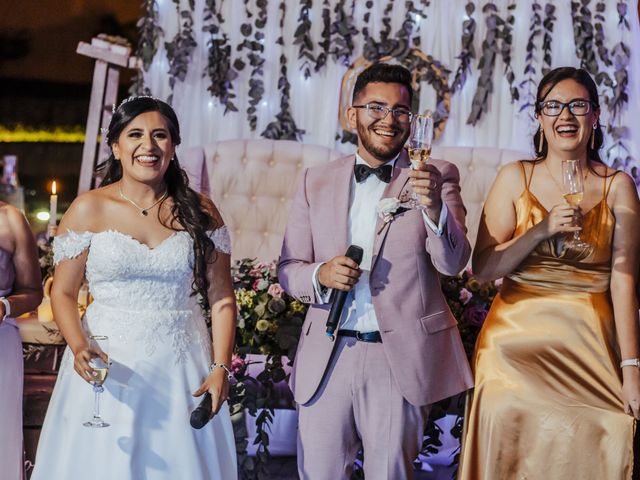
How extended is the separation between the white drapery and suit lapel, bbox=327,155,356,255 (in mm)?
3894

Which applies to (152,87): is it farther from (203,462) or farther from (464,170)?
(203,462)

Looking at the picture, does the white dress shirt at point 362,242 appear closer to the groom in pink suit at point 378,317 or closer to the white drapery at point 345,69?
the groom in pink suit at point 378,317

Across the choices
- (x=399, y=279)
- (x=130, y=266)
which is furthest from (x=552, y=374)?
(x=130, y=266)

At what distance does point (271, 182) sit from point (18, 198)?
283 cm

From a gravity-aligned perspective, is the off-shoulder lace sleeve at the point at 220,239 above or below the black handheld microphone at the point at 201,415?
above

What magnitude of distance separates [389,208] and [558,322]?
786 millimetres

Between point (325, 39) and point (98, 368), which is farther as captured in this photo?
point (325, 39)

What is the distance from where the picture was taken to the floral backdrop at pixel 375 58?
6668 millimetres

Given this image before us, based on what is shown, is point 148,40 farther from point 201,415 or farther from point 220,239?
point 201,415

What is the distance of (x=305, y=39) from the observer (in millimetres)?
6809

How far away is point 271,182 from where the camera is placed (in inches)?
262

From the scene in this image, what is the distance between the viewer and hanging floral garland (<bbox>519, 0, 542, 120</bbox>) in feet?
21.9

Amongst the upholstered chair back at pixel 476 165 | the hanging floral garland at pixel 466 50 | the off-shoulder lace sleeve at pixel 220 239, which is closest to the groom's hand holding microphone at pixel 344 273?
the off-shoulder lace sleeve at pixel 220 239

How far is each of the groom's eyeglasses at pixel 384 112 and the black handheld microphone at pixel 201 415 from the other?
1140 millimetres
